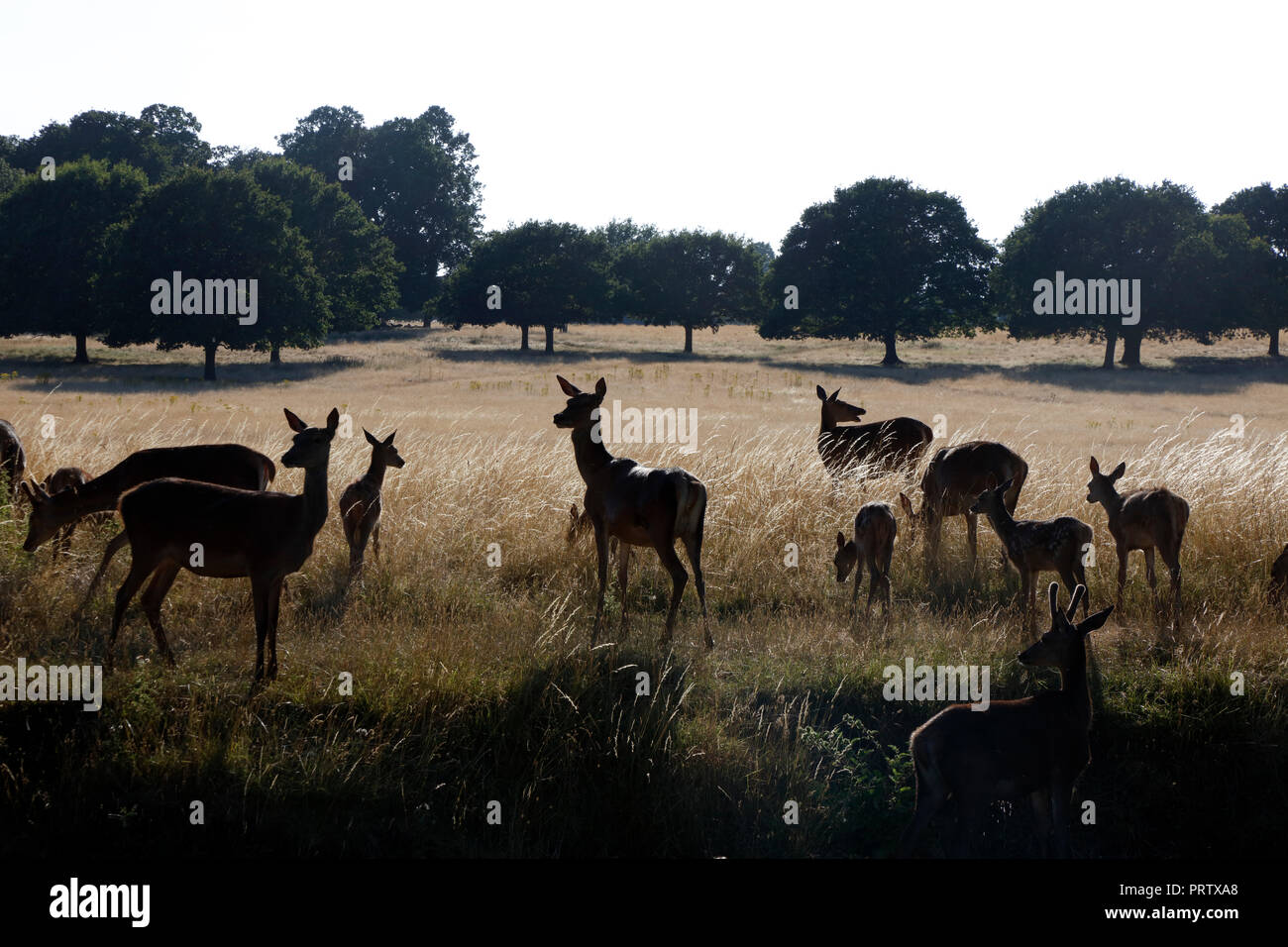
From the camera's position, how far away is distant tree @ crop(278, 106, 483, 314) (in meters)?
94.1

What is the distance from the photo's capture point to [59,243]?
5419 centimetres

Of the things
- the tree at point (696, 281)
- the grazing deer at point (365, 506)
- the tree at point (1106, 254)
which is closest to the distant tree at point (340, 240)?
the tree at point (696, 281)

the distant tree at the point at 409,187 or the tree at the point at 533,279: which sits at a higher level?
the distant tree at the point at 409,187

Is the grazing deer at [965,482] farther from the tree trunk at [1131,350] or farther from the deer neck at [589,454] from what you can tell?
the tree trunk at [1131,350]

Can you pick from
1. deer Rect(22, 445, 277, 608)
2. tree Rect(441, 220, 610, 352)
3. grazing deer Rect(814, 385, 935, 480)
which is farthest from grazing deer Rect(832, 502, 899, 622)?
tree Rect(441, 220, 610, 352)

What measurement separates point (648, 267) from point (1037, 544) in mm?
64839

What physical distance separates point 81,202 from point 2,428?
171 ft

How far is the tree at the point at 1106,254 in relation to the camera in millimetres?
56188

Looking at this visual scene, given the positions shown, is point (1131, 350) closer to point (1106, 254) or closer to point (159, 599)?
Answer: point (1106, 254)

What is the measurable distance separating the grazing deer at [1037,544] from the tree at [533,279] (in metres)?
53.9

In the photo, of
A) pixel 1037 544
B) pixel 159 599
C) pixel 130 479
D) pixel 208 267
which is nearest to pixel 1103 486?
pixel 1037 544

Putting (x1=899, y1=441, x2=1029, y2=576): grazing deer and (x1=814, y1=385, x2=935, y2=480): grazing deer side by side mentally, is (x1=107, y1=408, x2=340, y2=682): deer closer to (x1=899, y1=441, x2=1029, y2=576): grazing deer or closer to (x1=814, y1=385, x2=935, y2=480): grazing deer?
(x1=899, y1=441, x2=1029, y2=576): grazing deer

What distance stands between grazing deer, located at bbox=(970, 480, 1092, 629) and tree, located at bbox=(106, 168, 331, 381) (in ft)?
140

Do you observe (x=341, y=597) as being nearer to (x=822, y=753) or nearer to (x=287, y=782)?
(x=287, y=782)
